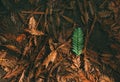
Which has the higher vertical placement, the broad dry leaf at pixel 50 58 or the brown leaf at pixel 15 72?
the broad dry leaf at pixel 50 58

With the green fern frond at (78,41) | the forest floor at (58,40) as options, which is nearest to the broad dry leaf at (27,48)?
the forest floor at (58,40)

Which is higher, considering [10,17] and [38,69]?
[10,17]

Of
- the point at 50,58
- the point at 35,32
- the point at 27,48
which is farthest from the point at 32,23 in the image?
the point at 50,58

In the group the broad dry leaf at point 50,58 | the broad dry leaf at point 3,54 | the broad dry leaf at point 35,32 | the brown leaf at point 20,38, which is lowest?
the broad dry leaf at point 50,58

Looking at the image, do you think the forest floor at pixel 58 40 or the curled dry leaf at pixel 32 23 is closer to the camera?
the forest floor at pixel 58 40

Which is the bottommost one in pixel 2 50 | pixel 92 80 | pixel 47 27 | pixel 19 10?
pixel 92 80

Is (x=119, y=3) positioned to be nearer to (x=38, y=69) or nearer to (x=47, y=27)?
(x=47, y=27)

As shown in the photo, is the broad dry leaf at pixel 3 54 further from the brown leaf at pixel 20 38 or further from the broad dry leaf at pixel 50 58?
the broad dry leaf at pixel 50 58

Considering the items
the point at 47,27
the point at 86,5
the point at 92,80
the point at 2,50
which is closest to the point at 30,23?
the point at 47,27
